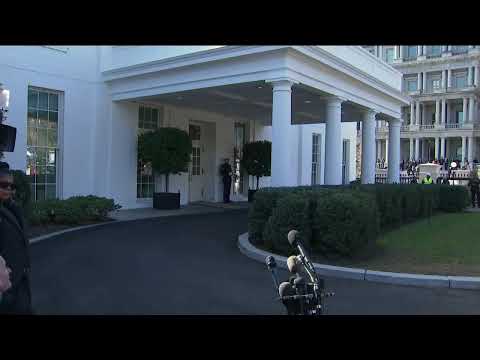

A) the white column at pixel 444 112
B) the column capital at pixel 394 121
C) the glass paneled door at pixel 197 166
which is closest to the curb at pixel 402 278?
the glass paneled door at pixel 197 166

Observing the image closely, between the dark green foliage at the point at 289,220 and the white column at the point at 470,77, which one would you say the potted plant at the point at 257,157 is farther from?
the white column at the point at 470,77

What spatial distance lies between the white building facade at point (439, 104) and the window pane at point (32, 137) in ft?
180

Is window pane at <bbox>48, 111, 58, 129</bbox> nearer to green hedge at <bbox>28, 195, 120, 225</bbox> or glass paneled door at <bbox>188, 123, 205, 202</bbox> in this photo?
green hedge at <bbox>28, 195, 120, 225</bbox>

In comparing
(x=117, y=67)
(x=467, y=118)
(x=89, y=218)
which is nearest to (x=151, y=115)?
(x=117, y=67)

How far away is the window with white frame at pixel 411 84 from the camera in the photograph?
66.0 m

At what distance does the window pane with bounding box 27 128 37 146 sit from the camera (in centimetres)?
1301

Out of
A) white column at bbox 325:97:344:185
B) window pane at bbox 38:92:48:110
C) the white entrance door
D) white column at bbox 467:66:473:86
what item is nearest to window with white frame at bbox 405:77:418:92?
white column at bbox 467:66:473:86

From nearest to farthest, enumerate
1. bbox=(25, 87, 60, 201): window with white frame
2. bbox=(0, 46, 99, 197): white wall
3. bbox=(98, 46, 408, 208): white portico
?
bbox=(98, 46, 408, 208): white portico → bbox=(0, 46, 99, 197): white wall → bbox=(25, 87, 60, 201): window with white frame

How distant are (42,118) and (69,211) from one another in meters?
3.34

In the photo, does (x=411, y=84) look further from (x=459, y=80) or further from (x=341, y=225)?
(x=341, y=225)

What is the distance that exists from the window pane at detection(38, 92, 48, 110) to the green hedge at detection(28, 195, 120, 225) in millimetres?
2961

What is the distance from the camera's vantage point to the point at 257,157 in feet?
63.2
